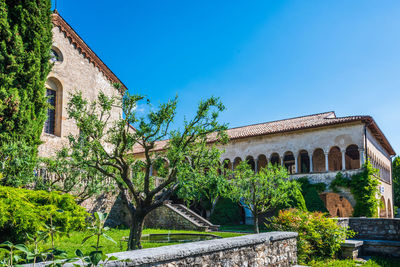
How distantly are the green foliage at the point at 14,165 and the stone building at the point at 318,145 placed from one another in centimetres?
1596

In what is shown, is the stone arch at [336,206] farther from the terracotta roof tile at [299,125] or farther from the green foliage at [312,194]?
the terracotta roof tile at [299,125]

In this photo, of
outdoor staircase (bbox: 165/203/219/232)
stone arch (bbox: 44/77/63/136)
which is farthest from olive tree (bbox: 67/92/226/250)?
stone arch (bbox: 44/77/63/136)

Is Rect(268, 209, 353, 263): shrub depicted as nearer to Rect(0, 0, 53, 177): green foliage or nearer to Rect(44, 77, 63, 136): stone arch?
Rect(0, 0, 53, 177): green foliage

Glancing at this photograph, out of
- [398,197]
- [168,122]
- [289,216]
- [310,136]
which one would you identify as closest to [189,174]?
[168,122]

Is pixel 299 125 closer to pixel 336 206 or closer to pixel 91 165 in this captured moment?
pixel 336 206

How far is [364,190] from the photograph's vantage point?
2006 cm

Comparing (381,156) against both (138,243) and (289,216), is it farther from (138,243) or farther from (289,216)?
(138,243)

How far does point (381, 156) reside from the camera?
28.0 metres

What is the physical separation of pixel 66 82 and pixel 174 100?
1161cm

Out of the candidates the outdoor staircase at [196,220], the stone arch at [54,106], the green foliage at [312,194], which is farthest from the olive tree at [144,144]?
the green foliage at [312,194]

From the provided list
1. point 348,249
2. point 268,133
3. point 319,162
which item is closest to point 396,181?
point 319,162

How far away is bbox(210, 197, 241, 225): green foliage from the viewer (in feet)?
73.3

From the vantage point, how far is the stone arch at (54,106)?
58.2ft

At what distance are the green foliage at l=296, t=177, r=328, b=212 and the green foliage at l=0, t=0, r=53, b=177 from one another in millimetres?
15493
